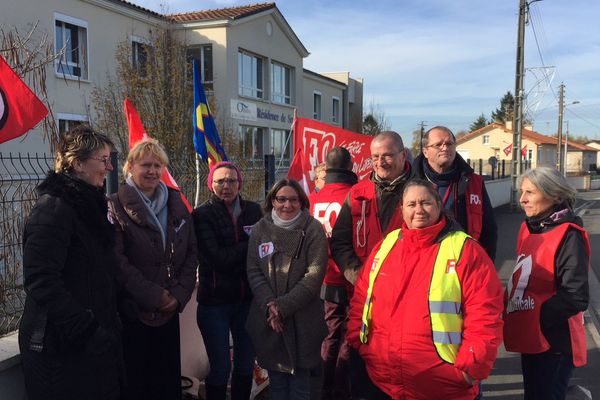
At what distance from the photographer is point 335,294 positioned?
3887 millimetres

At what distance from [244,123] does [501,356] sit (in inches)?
689

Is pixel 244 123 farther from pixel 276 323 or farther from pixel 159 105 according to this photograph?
pixel 276 323

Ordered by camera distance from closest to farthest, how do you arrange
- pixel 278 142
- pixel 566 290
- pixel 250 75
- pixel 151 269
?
1. pixel 566 290
2. pixel 151 269
3. pixel 250 75
4. pixel 278 142

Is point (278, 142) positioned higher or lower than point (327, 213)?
higher

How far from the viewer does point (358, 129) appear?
34.1 meters

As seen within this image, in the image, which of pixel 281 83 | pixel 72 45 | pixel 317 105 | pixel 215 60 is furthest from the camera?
pixel 317 105

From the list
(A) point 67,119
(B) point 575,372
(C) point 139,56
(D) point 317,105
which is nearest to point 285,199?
(B) point 575,372

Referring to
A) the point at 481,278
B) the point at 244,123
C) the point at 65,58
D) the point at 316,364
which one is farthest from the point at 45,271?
the point at 244,123

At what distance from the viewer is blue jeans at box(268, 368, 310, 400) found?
321 centimetres

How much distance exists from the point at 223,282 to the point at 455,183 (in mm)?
1682

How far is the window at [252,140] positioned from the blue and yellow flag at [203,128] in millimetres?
14816

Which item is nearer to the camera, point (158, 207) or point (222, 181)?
point (158, 207)

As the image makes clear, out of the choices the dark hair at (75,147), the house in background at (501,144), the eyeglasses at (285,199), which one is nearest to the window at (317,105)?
the eyeglasses at (285,199)

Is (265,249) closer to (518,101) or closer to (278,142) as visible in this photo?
(518,101)
